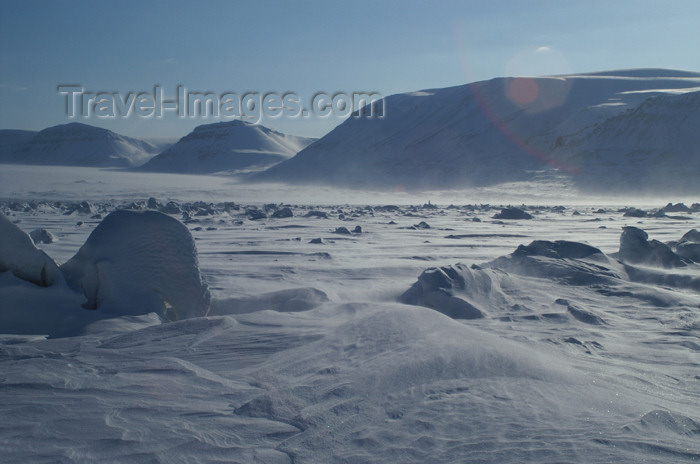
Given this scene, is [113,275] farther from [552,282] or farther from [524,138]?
[524,138]

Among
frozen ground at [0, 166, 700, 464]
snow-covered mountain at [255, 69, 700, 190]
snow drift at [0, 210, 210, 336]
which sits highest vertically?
snow-covered mountain at [255, 69, 700, 190]

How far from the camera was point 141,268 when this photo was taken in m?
2.83

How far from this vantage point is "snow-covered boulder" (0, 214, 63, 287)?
2727 millimetres

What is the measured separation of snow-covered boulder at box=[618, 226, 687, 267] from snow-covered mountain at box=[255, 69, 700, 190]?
27255 millimetres

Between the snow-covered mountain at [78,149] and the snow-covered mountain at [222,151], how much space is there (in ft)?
38.8

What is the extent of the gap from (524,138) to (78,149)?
262 ft

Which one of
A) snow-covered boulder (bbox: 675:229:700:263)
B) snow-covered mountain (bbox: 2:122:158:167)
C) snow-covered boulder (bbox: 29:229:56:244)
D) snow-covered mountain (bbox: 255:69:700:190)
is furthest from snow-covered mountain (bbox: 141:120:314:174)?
snow-covered boulder (bbox: 675:229:700:263)

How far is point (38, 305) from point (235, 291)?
3.93 ft

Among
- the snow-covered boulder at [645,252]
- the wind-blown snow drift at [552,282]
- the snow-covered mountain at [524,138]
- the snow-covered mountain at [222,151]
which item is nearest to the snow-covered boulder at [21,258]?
the wind-blown snow drift at [552,282]

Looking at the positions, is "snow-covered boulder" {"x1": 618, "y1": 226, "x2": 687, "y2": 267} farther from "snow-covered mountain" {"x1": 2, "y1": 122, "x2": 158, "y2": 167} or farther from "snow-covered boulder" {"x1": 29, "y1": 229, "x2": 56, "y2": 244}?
"snow-covered mountain" {"x1": 2, "y1": 122, "x2": 158, "y2": 167}

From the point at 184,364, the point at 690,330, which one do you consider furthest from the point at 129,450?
the point at 690,330

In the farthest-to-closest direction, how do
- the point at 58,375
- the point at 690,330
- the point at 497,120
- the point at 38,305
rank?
the point at 497,120 < the point at 690,330 < the point at 38,305 < the point at 58,375

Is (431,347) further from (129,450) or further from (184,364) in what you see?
(129,450)

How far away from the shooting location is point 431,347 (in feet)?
6.81
